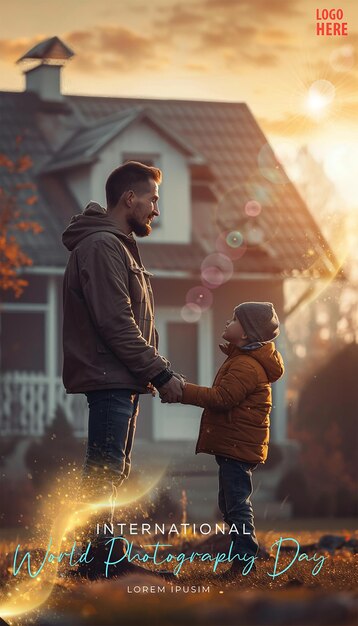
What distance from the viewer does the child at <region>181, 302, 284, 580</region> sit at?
5.07 m

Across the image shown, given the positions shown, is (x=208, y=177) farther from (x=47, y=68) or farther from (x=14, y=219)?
(x=14, y=219)

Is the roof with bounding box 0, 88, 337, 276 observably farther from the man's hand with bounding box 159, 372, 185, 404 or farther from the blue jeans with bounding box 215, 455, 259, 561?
the man's hand with bounding box 159, 372, 185, 404

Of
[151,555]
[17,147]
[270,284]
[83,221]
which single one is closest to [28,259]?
[17,147]

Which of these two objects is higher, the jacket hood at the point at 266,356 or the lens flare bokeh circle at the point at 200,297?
the lens flare bokeh circle at the point at 200,297

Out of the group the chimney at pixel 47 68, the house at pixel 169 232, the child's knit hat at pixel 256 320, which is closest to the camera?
the child's knit hat at pixel 256 320

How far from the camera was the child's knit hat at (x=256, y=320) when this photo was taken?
203 inches

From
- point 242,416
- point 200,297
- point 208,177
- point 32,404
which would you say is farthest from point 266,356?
point 208,177

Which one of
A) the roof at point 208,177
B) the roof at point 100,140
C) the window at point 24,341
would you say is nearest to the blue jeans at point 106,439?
the roof at point 208,177

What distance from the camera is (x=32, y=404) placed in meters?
16.0

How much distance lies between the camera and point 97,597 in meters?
3.43

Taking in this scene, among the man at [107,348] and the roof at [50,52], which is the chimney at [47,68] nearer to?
the roof at [50,52]

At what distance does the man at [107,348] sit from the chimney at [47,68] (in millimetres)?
10225

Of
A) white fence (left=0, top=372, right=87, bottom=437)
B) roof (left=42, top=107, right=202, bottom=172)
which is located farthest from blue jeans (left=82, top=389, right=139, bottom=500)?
roof (left=42, top=107, right=202, bottom=172)

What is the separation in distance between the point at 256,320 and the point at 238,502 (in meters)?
0.63
